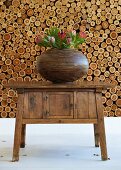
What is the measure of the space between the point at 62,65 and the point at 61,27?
3.49ft

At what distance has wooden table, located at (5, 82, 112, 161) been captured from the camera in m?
2.07

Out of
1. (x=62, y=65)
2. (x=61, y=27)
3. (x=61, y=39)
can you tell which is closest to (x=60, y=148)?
(x=62, y=65)

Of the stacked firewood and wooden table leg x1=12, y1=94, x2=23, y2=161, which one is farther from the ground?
the stacked firewood

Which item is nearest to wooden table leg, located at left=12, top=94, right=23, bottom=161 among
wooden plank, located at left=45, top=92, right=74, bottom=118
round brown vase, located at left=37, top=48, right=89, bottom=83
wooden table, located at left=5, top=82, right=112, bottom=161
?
wooden table, located at left=5, top=82, right=112, bottom=161

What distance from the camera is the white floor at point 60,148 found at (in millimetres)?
1980

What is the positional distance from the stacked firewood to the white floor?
10.9 inches

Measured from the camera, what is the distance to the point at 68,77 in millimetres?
2188

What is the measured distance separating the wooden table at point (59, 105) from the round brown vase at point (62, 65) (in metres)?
0.11

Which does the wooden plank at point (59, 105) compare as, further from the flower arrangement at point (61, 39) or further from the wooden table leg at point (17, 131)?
the flower arrangement at point (61, 39)

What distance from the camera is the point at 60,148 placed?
2.47 metres

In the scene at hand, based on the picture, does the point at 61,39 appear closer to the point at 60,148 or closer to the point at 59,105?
the point at 59,105

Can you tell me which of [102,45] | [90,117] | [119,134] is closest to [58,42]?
[90,117]

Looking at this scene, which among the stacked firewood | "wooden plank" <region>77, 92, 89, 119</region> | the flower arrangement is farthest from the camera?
the stacked firewood

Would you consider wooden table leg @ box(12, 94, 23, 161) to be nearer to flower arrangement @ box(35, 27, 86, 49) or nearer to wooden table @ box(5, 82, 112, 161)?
wooden table @ box(5, 82, 112, 161)
